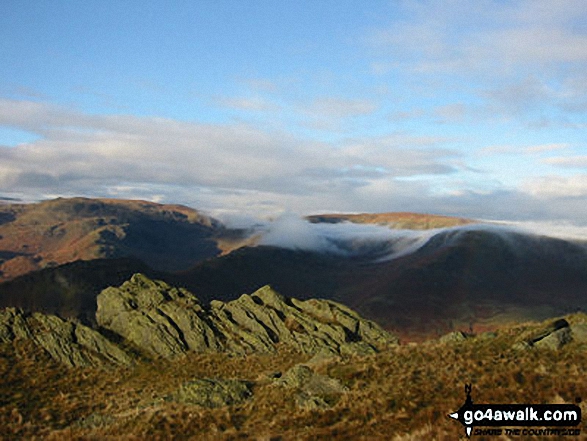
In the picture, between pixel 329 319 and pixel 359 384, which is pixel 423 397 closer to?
pixel 359 384

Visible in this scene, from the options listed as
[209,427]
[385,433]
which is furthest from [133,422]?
[385,433]

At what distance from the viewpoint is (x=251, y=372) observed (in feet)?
135

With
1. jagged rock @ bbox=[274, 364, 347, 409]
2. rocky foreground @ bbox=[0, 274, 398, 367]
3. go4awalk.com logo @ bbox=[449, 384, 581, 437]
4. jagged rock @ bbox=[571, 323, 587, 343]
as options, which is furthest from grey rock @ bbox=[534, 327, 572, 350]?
rocky foreground @ bbox=[0, 274, 398, 367]

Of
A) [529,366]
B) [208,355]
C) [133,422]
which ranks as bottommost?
[208,355]

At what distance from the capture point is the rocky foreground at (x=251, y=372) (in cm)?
2072

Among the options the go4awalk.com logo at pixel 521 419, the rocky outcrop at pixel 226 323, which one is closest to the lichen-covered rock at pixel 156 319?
the rocky outcrop at pixel 226 323

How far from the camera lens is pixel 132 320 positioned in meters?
50.2

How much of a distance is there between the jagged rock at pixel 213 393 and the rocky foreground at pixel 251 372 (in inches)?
4.1

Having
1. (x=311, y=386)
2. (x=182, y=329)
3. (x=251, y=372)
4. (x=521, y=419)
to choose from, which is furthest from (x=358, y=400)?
(x=182, y=329)

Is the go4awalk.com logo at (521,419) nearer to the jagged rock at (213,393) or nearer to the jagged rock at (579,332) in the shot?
the jagged rock at (213,393)

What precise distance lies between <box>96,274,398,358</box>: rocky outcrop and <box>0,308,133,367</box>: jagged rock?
297 cm

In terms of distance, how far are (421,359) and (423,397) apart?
7882 mm

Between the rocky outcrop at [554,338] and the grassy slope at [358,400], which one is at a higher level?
the rocky outcrop at [554,338]

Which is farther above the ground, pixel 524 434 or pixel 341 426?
pixel 524 434
